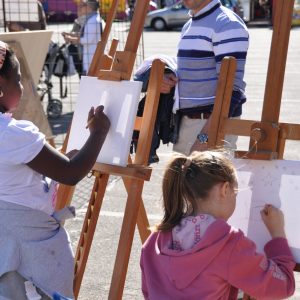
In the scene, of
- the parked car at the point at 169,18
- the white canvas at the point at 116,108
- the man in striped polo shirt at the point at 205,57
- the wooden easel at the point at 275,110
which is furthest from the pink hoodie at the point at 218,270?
the parked car at the point at 169,18

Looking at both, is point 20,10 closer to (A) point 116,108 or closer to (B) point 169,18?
(A) point 116,108

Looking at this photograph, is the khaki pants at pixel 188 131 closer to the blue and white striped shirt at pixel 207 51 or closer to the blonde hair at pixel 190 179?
the blue and white striped shirt at pixel 207 51

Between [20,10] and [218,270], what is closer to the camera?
[218,270]

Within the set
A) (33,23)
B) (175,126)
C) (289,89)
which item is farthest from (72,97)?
(175,126)

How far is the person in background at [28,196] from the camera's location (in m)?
2.40

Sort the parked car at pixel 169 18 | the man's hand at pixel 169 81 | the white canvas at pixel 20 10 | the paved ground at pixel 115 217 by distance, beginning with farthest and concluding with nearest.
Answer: the parked car at pixel 169 18 → the white canvas at pixel 20 10 → the paved ground at pixel 115 217 → the man's hand at pixel 169 81

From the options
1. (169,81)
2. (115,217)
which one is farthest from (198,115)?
(115,217)

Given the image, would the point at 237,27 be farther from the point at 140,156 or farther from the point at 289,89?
the point at 289,89

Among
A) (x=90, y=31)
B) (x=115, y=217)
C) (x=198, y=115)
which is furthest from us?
(x=90, y=31)

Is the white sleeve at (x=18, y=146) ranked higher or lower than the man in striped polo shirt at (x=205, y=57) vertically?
lower

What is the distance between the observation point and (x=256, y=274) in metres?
2.20

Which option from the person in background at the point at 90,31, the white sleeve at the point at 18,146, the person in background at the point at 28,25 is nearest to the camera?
the white sleeve at the point at 18,146

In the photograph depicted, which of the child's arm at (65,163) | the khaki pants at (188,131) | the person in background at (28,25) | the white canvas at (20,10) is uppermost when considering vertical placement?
the white canvas at (20,10)

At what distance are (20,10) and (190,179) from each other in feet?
20.2
